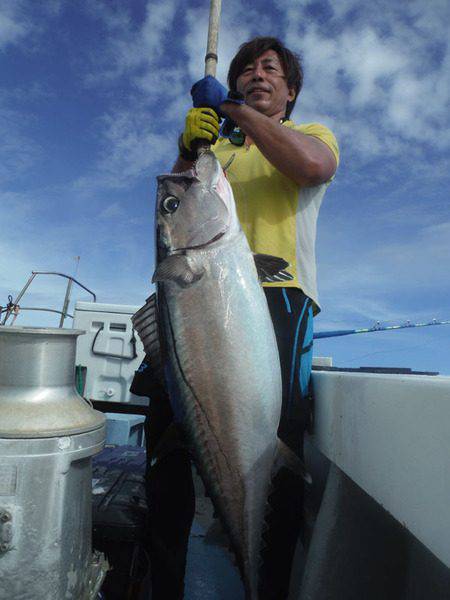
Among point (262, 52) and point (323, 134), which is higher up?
point (262, 52)

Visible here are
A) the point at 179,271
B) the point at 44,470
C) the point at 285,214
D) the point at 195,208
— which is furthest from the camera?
the point at 285,214

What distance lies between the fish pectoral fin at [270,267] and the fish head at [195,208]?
0.18 meters

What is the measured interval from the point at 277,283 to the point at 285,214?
Answer: 365mm

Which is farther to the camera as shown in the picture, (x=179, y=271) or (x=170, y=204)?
(x=170, y=204)

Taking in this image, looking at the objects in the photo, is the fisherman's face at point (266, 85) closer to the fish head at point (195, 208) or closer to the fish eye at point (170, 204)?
the fish head at point (195, 208)

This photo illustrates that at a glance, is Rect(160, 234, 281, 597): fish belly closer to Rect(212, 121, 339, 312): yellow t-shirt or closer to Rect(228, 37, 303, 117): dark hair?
Rect(212, 121, 339, 312): yellow t-shirt

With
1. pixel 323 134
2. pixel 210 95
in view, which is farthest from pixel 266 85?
pixel 323 134

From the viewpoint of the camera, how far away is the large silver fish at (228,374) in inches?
59.7

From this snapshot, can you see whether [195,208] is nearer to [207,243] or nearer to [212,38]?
[207,243]

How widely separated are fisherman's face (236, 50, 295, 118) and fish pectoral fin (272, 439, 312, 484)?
177cm

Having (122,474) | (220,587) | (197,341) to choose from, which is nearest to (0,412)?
(197,341)

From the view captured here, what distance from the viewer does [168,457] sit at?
190cm

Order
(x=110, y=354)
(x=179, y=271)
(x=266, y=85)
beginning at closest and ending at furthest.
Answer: (x=179, y=271)
(x=266, y=85)
(x=110, y=354)

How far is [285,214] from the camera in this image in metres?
2.01
